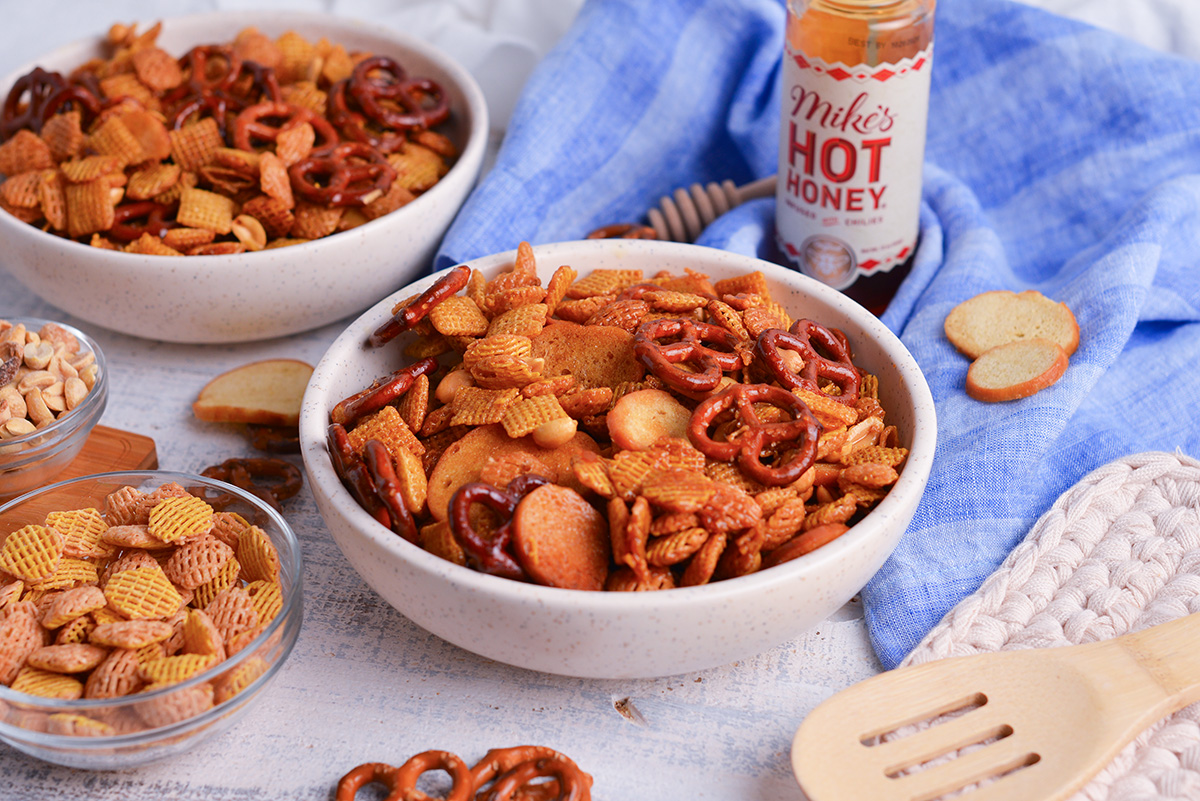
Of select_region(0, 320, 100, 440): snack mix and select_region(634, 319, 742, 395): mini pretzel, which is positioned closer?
select_region(634, 319, 742, 395): mini pretzel

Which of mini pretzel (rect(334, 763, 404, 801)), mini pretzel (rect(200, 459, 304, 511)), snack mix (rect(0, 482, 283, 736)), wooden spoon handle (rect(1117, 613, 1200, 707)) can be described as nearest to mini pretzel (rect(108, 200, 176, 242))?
mini pretzel (rect(200, 459, 304, 511))

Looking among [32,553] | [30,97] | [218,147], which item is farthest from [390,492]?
[30,97]

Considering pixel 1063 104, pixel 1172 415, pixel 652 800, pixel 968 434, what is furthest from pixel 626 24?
pixel 652 800

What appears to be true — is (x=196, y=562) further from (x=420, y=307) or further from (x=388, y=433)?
(x=420, y=307)

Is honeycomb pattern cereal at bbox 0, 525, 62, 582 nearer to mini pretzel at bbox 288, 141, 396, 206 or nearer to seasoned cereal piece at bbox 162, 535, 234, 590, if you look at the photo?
seasoned cereal piece at bbox 162, 535, 234, 590

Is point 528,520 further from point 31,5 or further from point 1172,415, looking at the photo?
point 31,5
